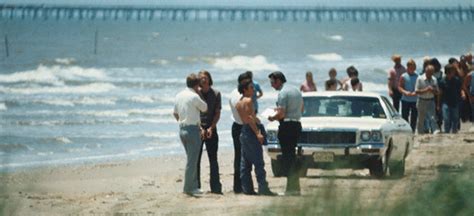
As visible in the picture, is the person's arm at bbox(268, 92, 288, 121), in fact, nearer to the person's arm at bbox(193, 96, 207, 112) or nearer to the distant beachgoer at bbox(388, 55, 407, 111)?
the person's arm at bbox(193, 96, 207, 112)

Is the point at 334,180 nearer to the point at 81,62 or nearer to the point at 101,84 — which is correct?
the point at 101,84

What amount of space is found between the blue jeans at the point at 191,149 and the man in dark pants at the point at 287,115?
91cm

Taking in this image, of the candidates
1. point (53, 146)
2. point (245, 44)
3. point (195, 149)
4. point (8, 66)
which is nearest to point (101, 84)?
point (8, 66)

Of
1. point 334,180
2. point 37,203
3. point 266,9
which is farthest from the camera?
point 266,9

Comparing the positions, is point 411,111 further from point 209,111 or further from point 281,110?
point 281,110

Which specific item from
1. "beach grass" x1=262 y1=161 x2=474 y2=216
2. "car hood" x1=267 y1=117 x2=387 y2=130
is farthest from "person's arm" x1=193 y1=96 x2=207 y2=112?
"beach grass" x1=262 y1=161 x2=474 y2=216

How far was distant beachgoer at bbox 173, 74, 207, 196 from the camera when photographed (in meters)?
15.7

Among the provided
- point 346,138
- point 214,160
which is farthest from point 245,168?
point 346,138

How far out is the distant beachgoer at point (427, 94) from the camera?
23.6 metres

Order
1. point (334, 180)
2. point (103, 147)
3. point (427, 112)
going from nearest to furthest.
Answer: point (334, 180) → point (427, 112) → point (103, 147)

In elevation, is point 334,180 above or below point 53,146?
above

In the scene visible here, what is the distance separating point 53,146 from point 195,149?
464 inches

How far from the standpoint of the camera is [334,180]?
827cm

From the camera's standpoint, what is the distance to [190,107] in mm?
15742
